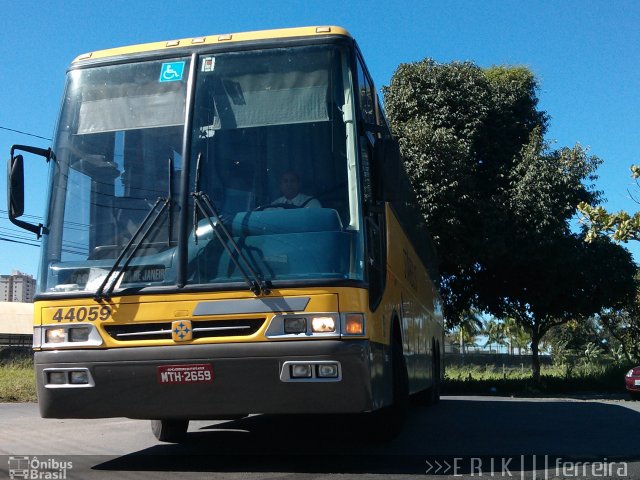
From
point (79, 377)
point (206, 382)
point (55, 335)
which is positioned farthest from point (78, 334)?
point (206, 382)

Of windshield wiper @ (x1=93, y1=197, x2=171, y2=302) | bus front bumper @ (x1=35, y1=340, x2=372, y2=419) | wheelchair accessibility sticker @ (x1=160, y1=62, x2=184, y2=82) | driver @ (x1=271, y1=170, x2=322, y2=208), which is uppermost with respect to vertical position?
wheelchair accessibility sticker @ (x1=160, y1=62, x2=184, y2=82)

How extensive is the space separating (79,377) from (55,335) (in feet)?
1.37

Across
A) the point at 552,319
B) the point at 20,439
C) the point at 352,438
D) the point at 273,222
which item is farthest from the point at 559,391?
the point at 273,222

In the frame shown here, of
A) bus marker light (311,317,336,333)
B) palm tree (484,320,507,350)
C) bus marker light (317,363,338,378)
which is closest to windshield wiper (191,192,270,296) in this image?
bus marker light (311,317,336,333)

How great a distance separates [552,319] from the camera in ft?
79.0

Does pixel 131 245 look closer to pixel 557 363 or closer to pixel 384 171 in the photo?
pixel 384 171

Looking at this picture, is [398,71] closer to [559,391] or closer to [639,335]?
[559,391]

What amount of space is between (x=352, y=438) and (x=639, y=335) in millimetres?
32394

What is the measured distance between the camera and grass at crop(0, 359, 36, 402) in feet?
57.8

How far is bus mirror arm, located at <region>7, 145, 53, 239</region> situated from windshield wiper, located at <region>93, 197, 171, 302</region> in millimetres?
901

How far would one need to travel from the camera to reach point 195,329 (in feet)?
20.8

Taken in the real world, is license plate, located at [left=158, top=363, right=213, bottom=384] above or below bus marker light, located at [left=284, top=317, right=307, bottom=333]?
below

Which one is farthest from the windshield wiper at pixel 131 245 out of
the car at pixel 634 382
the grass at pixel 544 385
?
the grass at pixel 544 385

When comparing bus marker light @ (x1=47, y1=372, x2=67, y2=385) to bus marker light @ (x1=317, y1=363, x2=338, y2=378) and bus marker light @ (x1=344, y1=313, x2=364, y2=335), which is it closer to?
bus marker light @ (x1=317, y1=363, x2=338, y2=378)
